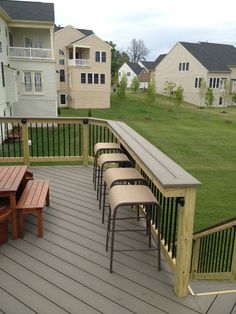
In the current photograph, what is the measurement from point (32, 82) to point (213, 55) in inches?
1103

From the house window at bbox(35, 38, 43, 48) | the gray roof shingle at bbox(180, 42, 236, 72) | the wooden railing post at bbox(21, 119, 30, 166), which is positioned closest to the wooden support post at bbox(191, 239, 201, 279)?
the wooden railing post at bbox(21, 119, 30, 166)

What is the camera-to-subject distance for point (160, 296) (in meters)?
2.64

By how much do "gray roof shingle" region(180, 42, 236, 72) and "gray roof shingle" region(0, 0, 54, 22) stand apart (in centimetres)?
2169

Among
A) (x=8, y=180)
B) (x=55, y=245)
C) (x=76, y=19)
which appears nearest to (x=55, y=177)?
(x=8, y=180)

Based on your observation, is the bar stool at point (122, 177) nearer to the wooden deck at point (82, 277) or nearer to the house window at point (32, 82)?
the wooden deck at point (82, 277)

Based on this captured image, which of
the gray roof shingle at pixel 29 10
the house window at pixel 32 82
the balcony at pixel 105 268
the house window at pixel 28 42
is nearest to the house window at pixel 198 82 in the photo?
the gray roof shingle at pixel 29 10

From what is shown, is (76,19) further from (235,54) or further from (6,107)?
(6,107)

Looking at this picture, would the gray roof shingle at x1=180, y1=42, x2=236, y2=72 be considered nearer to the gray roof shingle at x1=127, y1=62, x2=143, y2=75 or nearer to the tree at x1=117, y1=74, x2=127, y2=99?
the tree at x1=117, y1=74, x2=127, y2=99

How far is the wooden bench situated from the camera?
349cm

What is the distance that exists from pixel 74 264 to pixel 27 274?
17.8 inches

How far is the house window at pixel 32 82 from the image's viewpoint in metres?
19.8

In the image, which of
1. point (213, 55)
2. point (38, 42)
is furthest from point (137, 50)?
point (38, 42)

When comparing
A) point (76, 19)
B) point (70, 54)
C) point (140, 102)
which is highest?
point (76, 19)

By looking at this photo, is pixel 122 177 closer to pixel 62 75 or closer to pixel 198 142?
pixel 198 142
